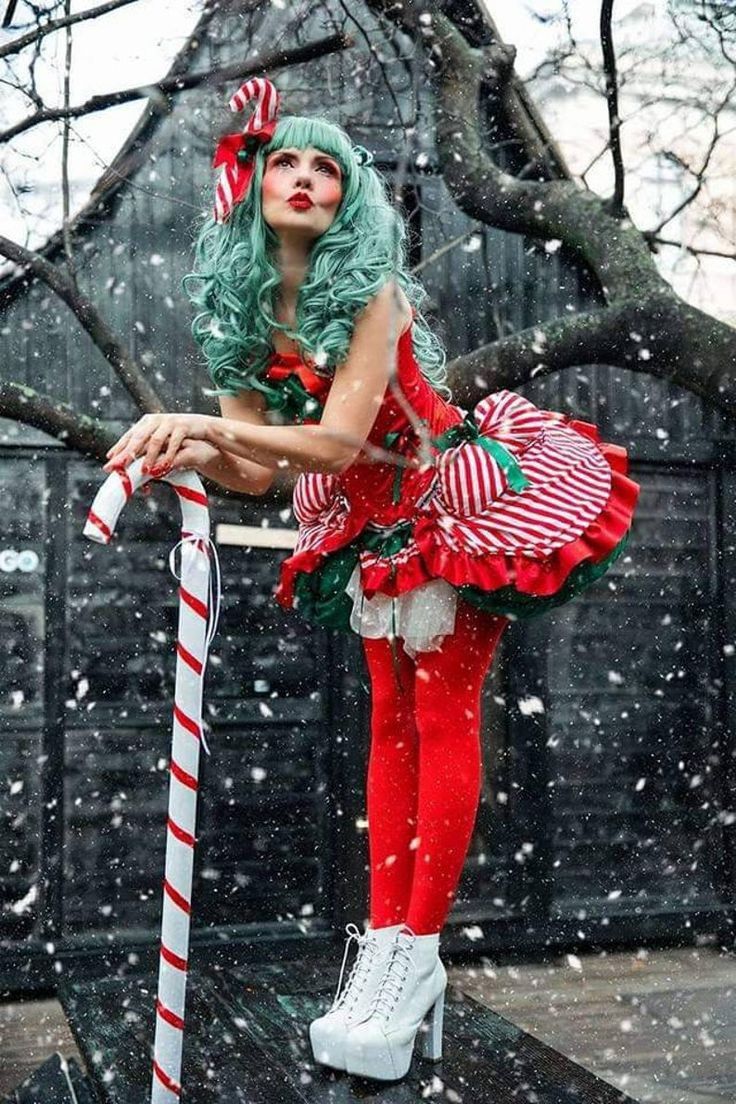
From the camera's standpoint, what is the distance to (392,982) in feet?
5.87

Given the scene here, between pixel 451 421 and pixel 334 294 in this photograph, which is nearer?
pixel 334 294

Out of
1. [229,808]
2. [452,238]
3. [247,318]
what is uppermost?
[452,238]

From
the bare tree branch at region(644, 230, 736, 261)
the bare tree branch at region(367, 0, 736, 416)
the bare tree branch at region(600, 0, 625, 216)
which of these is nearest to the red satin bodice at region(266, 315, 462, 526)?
the bare tree branch at region(367, 0, 736, 416)

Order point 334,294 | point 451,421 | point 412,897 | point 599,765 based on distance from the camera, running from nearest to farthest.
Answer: point 334,294
point 412,897
point 451,421
point 599,765

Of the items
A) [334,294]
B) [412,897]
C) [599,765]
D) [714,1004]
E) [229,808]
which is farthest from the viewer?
[599,765]

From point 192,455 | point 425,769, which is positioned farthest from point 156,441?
point 425,769

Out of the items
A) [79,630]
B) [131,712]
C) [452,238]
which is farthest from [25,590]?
[452,238]

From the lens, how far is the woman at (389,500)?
1.77 metres

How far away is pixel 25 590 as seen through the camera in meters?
4.44

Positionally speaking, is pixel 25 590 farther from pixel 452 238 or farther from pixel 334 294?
pixel 334 294

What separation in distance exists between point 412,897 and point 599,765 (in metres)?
3.34

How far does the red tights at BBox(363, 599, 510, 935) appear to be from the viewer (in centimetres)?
179

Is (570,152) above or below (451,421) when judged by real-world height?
above

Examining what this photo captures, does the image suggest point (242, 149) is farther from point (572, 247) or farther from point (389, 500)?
point (572, 247)
